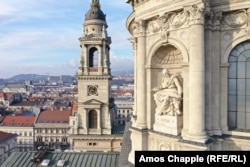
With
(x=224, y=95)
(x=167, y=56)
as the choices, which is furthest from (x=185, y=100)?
(x=167, y=56)

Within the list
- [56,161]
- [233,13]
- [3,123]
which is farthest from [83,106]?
[3,123]

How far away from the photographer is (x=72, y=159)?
93.6 ft

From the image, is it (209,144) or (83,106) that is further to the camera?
(83,106)

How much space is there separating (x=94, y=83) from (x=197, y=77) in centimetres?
3669

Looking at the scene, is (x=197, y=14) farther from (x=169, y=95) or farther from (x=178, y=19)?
(x=169, y=95)

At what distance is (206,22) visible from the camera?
16.6m

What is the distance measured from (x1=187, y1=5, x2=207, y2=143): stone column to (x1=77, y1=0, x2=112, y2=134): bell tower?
117 ft

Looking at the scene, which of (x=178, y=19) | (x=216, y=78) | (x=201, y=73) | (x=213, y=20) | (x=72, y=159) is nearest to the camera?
(x=201, y=73)

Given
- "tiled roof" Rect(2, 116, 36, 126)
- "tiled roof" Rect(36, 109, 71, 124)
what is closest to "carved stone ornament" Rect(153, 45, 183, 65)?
"tiled roof" Rect(36, 109, 71, 124)

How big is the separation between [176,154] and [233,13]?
785 cm

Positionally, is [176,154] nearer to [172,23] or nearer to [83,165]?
[172,23]

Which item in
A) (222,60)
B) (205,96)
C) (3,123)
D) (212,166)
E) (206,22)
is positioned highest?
(206,22)

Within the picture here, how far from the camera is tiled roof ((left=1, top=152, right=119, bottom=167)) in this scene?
90.8 feet

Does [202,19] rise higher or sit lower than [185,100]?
higher
